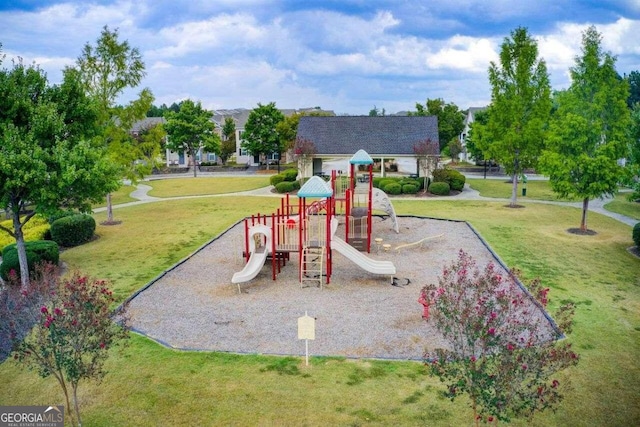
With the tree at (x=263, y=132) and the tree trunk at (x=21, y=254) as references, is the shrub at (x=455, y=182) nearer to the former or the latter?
the tree at (x=263, y=132)

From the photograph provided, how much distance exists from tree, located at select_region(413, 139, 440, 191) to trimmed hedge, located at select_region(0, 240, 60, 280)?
A: 28.8 metres

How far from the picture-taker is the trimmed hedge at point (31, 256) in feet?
57.4

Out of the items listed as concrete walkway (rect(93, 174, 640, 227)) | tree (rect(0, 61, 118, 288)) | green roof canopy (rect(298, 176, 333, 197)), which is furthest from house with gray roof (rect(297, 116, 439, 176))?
tree (rect(0, 61, 118, 288))

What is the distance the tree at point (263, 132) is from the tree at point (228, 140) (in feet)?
24.3

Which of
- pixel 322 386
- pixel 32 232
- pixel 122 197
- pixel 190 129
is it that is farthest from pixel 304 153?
pixel 322 386

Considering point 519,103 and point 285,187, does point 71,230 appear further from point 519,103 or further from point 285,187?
point 519,103

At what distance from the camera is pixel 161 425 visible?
8922 millimetres

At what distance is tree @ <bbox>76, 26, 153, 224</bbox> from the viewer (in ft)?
87.3

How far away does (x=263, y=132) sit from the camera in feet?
195

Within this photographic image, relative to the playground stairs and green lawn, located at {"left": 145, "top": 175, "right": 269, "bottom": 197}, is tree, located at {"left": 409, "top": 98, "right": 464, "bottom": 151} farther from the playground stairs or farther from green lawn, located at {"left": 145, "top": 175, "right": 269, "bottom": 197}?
the playground stairs

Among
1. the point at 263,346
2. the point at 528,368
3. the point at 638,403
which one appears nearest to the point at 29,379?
the point at 263,346

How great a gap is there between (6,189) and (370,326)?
1159 centimetres

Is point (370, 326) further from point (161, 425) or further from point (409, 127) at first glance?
point (409, 127)

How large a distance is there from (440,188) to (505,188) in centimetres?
779
